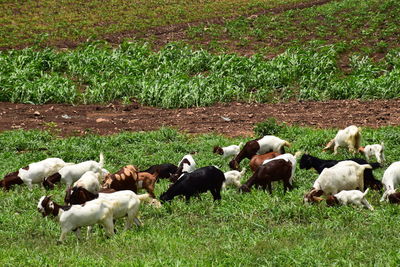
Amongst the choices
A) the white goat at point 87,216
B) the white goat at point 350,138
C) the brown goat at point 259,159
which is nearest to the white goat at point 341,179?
the brown goat at point 259,159

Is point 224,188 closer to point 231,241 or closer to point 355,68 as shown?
point 231,241

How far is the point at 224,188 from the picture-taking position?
12.1 m

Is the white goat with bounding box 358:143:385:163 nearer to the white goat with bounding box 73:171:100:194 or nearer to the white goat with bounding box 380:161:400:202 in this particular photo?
the white goat with bounding box 380:161:400:202

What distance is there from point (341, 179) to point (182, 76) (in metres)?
12.8

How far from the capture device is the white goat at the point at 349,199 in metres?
10.4

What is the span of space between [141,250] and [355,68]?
18.8 meters

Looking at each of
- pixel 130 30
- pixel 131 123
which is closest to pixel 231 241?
pixel 131 123

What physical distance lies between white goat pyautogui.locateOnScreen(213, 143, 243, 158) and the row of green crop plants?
20.4 ft

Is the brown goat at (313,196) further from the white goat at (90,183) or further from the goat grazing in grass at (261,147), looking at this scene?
the white goat at (90,183)

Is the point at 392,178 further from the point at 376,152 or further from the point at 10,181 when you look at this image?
the point at 10,181

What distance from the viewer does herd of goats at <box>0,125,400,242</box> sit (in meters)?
9.48

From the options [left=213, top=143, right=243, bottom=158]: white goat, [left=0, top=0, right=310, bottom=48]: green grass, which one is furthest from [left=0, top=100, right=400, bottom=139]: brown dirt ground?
[left=0, top=0, right=310, bottom=48]: green grass

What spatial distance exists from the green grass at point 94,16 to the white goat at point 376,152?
60.3ft

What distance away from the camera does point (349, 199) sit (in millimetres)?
10539
